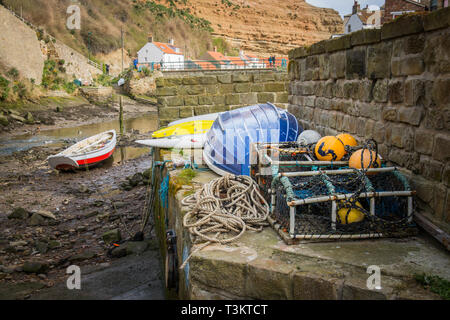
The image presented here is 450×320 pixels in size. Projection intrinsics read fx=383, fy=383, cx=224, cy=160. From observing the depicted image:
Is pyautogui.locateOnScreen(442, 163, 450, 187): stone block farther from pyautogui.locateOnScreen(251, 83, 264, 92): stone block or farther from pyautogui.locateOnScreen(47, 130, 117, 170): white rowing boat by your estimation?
pyautogui.locateOnScreen(47, 130, 117, 170): white rowing boat

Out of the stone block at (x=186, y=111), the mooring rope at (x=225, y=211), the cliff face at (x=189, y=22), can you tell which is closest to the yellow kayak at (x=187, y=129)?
the stone block at (x=186, y=111)

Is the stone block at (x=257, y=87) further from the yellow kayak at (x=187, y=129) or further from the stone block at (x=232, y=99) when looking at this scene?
the yellow kayak at (x=187, y=129)

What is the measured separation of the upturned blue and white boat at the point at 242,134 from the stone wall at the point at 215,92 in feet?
11.7

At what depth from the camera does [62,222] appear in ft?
31.3

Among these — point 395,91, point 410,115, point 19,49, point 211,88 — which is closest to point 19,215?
point 211,88

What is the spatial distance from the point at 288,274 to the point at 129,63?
5628 cm

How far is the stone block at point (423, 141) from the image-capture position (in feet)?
10.5

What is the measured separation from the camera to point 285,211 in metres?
3.47

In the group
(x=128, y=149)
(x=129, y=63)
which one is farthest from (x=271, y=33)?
(x=128, y=149)

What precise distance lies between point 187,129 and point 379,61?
4881 mm

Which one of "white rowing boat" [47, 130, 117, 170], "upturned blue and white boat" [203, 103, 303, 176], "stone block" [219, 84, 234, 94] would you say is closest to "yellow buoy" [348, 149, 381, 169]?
"upturned blue and white boat" [203, 103, 303, 176]

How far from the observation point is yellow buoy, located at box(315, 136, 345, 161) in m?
4.09

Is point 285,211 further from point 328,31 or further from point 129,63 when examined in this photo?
point 328,31

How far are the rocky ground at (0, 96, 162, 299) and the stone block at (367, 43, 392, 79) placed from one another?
4.01m
